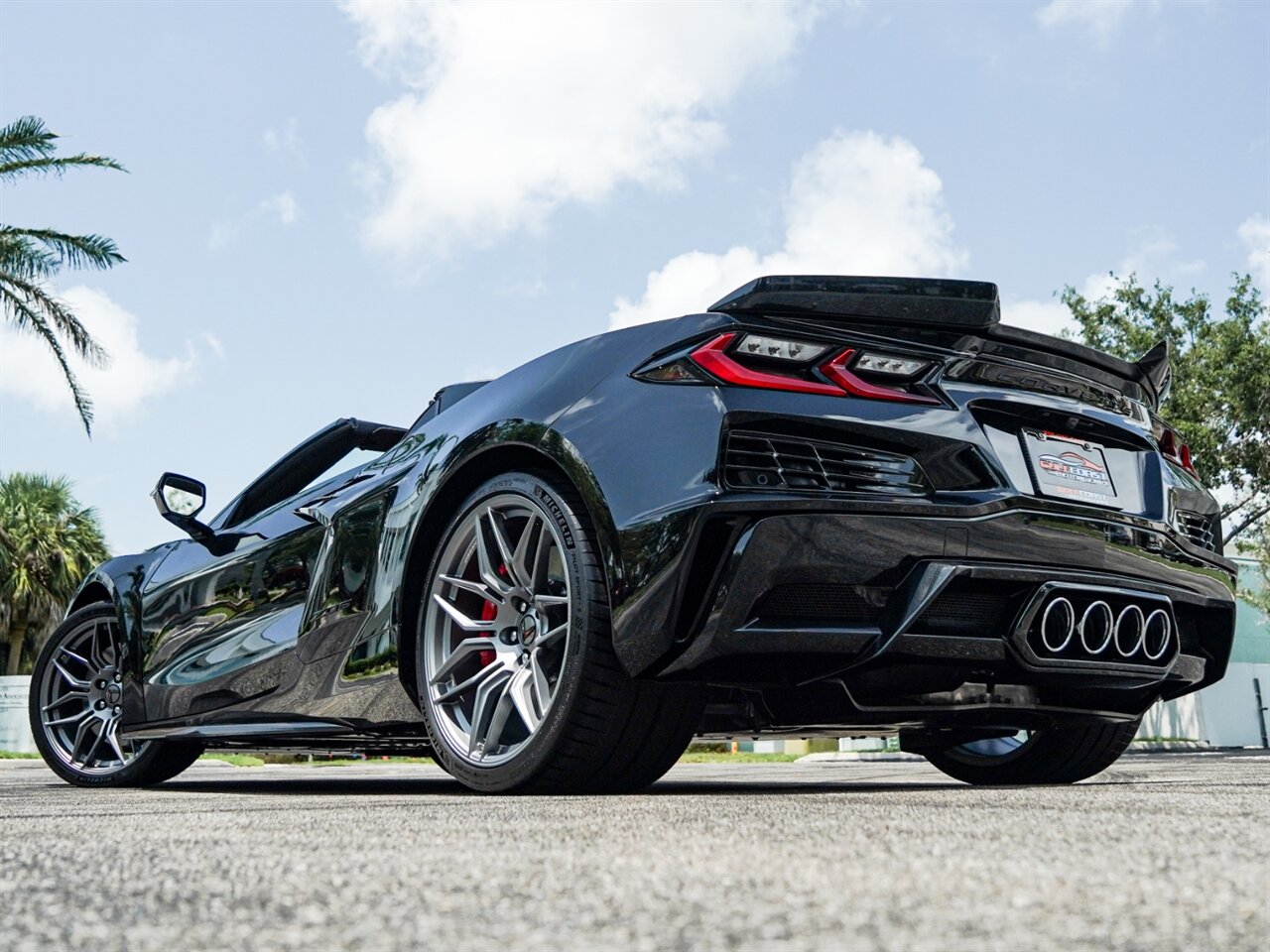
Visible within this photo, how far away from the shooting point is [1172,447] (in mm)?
4004

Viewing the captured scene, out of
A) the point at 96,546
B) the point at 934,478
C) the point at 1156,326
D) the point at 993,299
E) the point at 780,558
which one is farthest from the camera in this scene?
the point at 96,546

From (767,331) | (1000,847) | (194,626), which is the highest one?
(767,331)

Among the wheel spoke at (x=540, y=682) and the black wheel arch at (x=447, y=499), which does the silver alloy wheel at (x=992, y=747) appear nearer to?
the wheel spoke at (x=540, y=682)

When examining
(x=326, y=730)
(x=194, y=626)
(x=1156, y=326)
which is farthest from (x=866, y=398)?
(x=1156, y=326)

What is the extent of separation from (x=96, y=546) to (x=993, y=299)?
29903 mm

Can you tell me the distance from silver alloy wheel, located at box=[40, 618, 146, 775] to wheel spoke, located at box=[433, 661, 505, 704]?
8.31ft

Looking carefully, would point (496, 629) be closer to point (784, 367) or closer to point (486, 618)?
point (486, 618)

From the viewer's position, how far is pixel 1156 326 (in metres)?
26.1

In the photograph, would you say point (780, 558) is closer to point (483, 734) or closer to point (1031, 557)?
point (1031, 557)

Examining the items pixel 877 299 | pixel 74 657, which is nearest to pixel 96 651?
pixel 74 657

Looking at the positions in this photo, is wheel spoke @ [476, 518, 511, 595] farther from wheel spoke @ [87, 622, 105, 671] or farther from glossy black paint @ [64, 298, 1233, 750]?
wheel spoke @ [87, 622, 105, 671]

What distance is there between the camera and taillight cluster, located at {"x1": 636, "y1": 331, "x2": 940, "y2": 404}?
3.21 meters

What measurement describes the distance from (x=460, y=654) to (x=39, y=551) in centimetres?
2849

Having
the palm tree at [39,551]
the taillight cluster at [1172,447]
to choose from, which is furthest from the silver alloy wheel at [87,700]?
the palm tree at [39,551]
